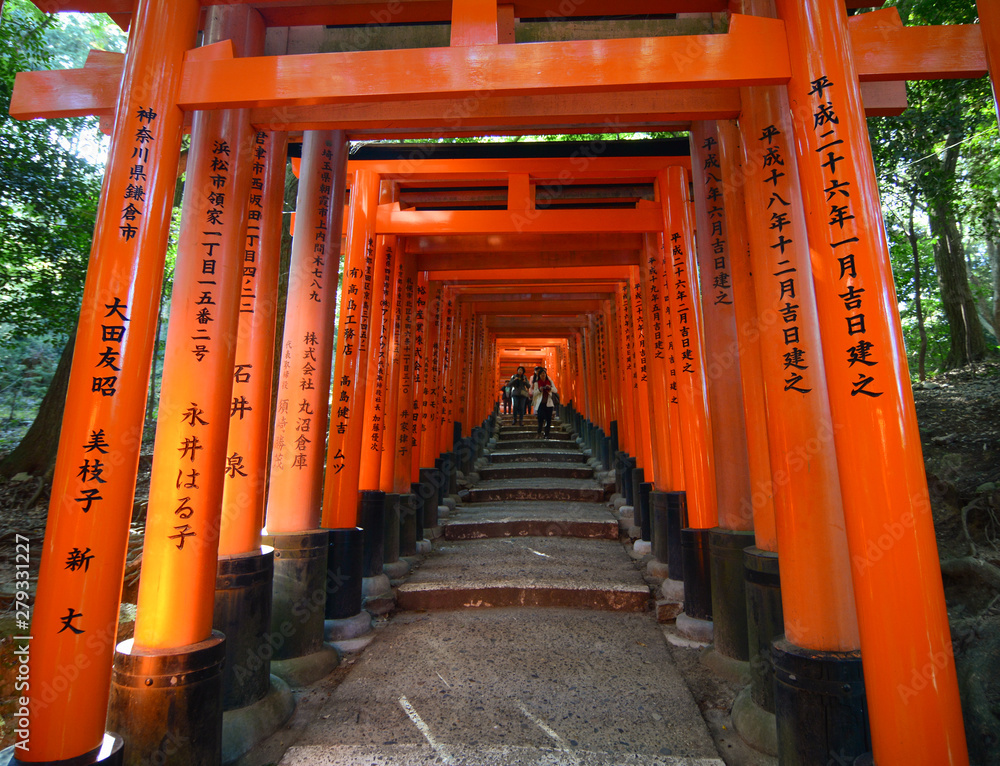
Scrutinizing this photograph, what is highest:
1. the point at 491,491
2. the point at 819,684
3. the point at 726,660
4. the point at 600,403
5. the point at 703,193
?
the point at 703,193

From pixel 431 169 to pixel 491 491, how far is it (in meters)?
4.96

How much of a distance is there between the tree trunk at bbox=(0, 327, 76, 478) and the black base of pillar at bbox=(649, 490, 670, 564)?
7.72m

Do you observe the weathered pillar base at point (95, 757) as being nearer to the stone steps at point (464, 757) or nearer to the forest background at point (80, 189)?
the stone steps at point (464, 757)

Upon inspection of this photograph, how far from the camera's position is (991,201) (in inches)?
262

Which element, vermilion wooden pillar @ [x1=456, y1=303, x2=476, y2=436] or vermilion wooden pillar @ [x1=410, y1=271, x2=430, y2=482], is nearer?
vermilion wooden pillar @ [x1=410, y1=271, x2=430, y2=482]

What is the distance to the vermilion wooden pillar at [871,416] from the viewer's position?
183cm

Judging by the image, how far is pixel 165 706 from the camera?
2.38 m

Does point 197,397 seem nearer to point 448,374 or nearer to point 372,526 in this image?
point 372,526

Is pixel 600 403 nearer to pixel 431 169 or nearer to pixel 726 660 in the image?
pixel 431 169

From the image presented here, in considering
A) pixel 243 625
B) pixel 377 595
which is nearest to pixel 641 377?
pixel 377 595

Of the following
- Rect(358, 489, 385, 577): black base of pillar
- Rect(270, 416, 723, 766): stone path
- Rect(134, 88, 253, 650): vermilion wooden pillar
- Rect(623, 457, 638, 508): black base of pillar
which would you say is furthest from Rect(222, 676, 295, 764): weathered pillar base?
Rect(623, 457, 638, 508): black base of pillar

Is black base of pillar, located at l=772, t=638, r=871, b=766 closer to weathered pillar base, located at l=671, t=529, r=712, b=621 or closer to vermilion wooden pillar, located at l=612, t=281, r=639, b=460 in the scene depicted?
weathered pillar base, located at l=671, t=529, r=712, b=621

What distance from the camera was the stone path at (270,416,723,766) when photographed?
282 centimetres

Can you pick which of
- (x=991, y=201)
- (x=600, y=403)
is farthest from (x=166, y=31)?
(x=600, y=403)
